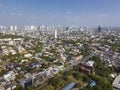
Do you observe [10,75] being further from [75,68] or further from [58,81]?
[75,68]

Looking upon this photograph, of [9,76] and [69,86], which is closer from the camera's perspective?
[69,86]

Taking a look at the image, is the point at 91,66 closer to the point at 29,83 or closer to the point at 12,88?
the point at 29,83

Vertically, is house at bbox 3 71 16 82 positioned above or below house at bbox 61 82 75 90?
above

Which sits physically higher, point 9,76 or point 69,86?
point 9,76

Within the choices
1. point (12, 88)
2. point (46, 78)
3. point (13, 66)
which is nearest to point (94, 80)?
point (46, 78)

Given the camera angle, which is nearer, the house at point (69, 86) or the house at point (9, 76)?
the house at point (69, 86)

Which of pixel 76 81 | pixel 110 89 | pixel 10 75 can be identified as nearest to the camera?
pixel 110 89

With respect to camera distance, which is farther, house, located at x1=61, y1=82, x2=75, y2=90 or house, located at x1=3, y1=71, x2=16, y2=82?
Result: house, located at x1=3, y1=71, x2=16, y2=82

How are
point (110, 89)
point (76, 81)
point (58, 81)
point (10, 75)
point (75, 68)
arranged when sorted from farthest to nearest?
1. point (75, 68)
2. point (10, 75)
3. point (76, 81)
4. point (58, 81)
5. point (110, 89)

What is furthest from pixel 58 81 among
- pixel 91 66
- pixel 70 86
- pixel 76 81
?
pixel 91 66

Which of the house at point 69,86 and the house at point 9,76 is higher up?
the house at point 9,76

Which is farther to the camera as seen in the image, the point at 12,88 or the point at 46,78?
the point at 46,78
